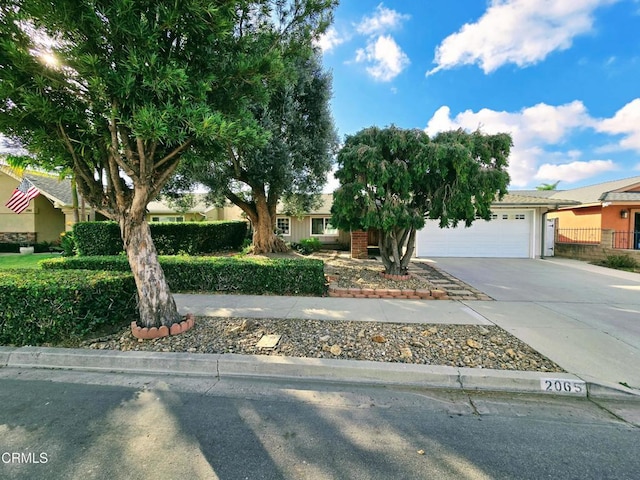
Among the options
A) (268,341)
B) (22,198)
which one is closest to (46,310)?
(268,341)

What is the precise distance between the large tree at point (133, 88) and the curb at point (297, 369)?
0.74m

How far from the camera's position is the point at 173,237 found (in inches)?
487

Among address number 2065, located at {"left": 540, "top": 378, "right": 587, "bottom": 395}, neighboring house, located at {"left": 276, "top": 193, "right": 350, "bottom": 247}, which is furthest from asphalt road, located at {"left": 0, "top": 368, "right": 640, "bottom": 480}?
neighboring house, located at {"left": 276, "top": 193, "right": 350, "bottom": 247}

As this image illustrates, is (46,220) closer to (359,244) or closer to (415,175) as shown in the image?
(359,244)

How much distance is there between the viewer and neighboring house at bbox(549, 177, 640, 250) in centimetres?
1307

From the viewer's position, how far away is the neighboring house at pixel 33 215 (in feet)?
52.0

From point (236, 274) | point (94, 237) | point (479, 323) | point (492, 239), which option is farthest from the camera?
point (492, 239)

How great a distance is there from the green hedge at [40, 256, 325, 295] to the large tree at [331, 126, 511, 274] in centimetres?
175

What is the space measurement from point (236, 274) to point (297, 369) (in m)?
3.83

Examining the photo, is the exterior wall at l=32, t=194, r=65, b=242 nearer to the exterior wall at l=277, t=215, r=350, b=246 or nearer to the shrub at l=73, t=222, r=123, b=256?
the shrub at l=73, t=222, r=123, b=256

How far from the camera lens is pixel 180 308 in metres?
5.67

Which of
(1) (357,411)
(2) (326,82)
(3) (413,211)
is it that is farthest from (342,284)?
(2) (326,82)

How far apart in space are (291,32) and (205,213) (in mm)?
19077

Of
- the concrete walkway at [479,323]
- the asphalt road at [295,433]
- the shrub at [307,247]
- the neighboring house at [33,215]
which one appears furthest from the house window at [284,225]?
the asphalt road at [295,433]
